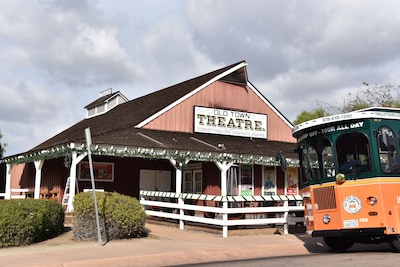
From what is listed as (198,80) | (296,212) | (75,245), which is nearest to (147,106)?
(198,80)

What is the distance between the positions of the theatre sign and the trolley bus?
1335cm

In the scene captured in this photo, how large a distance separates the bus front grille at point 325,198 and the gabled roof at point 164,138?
861cm

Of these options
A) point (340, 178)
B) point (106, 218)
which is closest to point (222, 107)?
point (106, 218)

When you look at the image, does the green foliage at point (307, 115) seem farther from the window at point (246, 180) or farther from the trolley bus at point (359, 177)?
the trolley bus at point (359, 177)

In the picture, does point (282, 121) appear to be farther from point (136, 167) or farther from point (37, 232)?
point (37, 232)

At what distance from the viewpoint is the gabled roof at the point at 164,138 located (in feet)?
58.2

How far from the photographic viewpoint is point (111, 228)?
12.9m

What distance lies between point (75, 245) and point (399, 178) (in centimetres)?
782

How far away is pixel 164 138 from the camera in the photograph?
20.7m

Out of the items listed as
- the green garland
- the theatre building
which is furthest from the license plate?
the green garland

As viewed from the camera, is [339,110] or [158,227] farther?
[339,110]

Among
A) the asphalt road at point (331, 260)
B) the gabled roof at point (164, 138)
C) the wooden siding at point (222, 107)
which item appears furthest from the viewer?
the wooden siding at point (222, 107)

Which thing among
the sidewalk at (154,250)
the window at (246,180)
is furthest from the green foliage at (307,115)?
the sidewalk at (154,250)

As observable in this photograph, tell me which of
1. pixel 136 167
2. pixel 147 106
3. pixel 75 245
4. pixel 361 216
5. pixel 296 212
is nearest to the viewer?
pixel 361 216
